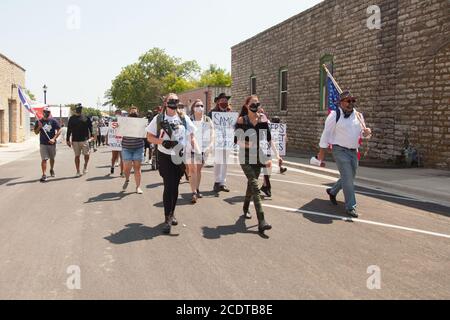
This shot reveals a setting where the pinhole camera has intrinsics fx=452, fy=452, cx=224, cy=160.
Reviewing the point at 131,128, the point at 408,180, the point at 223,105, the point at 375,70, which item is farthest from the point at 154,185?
the point at 375,70

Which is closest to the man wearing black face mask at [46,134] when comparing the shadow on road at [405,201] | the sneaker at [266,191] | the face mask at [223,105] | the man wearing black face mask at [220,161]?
the man wearing black face mask at [220,161]

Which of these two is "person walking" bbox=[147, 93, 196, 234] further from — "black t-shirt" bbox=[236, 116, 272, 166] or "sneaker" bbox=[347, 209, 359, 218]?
"sneaker" bbox=[347, 209, 359, 218]

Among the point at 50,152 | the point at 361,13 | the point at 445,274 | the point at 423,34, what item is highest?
the point at 361,13

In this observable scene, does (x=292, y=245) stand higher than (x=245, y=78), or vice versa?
(x=245, y=78)

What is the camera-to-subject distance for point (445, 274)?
15.5ft

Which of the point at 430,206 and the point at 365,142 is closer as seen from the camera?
the point at 430,206

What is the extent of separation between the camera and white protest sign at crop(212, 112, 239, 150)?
9.62 meters

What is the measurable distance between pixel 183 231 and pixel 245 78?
2285 cm

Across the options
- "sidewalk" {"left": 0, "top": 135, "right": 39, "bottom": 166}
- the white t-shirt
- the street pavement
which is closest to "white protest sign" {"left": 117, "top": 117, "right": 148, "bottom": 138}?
the street pavement

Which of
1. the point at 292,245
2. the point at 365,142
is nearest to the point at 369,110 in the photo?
the point at 365,142

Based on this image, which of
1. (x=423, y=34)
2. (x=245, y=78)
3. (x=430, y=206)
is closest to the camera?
(x=430, y=206)

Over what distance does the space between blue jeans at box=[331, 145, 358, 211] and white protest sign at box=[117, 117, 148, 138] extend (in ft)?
14.0

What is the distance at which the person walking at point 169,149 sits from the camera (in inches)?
255

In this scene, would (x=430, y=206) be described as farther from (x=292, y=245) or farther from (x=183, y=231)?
(x=183, y=231)
